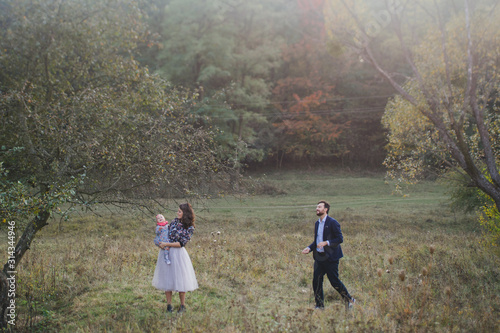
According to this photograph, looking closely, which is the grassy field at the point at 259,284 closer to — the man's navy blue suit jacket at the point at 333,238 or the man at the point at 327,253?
the man at the point at 327,253

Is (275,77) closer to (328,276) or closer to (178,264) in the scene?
(328,276)

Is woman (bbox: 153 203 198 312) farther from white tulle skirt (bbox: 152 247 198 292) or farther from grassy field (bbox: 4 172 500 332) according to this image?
grassy field (bbox: 4 172 500 332)

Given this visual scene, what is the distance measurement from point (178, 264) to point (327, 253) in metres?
2.40

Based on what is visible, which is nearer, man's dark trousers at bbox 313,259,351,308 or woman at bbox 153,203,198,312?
woman at bbox 153,203,198,312

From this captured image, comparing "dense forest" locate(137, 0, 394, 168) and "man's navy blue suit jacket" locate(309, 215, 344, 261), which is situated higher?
"dense forest" locate(137, 0, 394, 168)

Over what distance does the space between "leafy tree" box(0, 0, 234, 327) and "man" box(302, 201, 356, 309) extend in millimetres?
2361

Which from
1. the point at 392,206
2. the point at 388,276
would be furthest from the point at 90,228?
the point at 392,206

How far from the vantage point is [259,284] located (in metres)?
8.04

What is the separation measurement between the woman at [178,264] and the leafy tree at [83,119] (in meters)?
0.94

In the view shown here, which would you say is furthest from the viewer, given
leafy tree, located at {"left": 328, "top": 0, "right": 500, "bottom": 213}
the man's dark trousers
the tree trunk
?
leafy tree, located at {"left": 328, "top": 0, "right": 500, "bottom": 213}

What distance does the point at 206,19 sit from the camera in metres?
29.4

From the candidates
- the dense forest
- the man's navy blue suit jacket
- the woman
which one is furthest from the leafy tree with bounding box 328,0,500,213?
the dense forest

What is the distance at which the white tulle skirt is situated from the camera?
19.3 feet

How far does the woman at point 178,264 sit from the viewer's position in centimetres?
589
